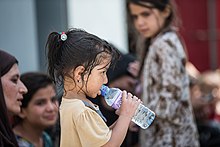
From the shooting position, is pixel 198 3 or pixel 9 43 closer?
pixel 9 43

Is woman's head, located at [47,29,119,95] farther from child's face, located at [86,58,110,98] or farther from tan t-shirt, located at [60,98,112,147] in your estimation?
tan t-shirt, located at [60,98,112,147]

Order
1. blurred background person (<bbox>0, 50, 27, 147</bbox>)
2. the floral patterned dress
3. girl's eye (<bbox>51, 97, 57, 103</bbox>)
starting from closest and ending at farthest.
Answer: blurred background person (<bbox>0, 50, 27, 147</bbox>) → the floral patterned dress → girl's eye (<bbox>51, 97, 57, 103</bbox>)

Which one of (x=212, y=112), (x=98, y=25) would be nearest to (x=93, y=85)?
(x=212, y=112)

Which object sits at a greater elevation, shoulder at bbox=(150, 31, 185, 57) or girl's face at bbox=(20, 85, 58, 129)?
shoulder at bbox=(150, 31, 185, 57)

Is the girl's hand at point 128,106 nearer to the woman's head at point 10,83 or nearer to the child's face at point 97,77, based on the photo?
the child's face at point 97,77

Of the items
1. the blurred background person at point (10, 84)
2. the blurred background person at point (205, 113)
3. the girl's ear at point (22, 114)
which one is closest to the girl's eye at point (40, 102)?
the girl's ear at point (22, 114)

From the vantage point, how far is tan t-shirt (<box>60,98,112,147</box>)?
264cm

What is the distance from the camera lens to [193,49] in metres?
9.98

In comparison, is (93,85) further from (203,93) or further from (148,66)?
(203,93)

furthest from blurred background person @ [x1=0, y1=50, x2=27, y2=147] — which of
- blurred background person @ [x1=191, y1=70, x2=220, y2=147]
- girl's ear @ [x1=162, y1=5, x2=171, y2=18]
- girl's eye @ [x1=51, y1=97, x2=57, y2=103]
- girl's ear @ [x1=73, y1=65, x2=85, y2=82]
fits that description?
blurred background person @ [x1=191, y1=70, x2=220, y2=147]

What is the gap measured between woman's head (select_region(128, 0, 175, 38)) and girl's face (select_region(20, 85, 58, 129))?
32.1 inches

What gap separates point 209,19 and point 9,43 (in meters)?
5.80

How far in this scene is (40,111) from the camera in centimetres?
401

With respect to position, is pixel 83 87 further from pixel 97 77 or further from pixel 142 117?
pixel 142 117
